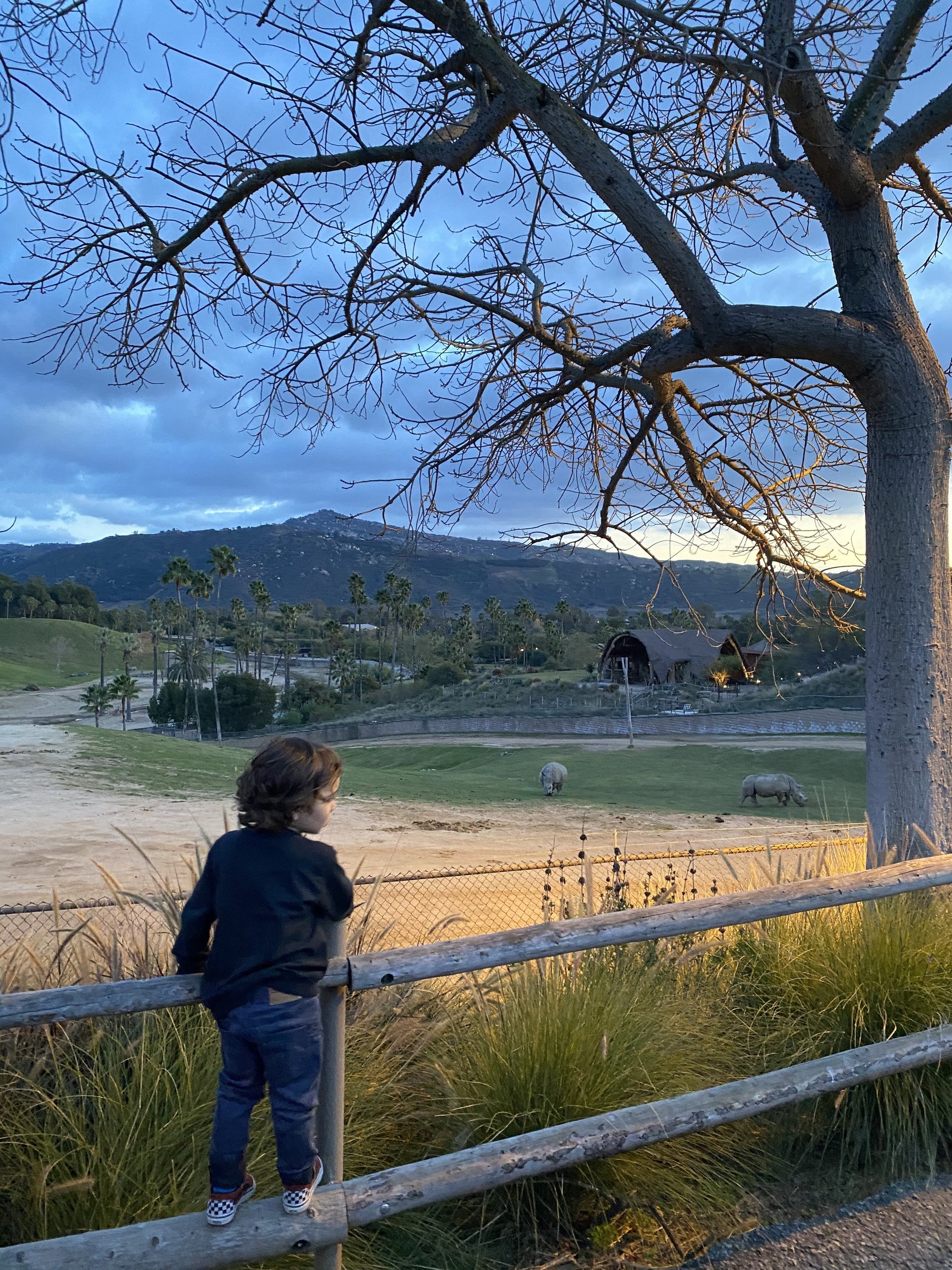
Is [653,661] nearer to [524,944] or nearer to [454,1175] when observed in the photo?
[524,944]

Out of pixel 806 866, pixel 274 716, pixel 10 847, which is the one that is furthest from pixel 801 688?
pixel 806 866

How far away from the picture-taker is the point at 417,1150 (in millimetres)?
3645

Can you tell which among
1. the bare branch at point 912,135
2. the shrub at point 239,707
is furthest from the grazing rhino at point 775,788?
the shrub at point 239,707

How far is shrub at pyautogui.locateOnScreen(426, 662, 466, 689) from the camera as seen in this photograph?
290 ft

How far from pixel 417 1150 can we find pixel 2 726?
138 feet

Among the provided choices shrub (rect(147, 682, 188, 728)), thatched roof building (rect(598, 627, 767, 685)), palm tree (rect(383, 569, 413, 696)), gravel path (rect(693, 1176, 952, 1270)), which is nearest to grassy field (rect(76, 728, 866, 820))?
gravel path (rect(693, 1176, 952, 1270))

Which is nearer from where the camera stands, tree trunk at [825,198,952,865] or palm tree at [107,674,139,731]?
tree trunk at [825,198,952,865]

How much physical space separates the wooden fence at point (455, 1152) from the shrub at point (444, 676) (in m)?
83.5

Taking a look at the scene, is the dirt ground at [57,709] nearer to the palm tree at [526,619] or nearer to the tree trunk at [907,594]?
the palm tree at [526,619]

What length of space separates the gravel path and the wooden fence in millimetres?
422

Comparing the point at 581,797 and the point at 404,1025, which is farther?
the point at 581,797

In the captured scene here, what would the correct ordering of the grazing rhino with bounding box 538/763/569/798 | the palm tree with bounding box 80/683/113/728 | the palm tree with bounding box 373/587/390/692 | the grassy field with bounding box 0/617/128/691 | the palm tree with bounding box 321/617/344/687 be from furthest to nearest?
the grassy field with bounding box 0/617/128/691, the palm tree with bounding box 321/617/344/687, the palm tree with bounding box 373/587/390/692, the palm tree with bounding box 80/683/113/728, the grazing rhino with bounding box 538/763/569/798

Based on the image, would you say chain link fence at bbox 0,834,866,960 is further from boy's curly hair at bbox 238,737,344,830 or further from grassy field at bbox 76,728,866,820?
grassy field at bbox 76,728,866,820

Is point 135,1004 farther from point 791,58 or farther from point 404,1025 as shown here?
point 791,58
